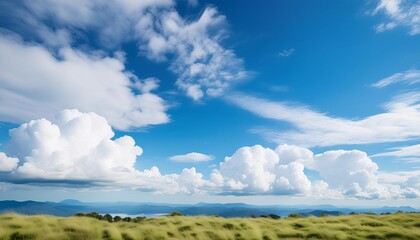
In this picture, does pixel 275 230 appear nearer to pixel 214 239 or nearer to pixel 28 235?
pixel 214 239

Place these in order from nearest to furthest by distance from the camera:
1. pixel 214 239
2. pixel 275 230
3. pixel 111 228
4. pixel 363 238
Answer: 1. pixel 111 228
2. pixel 214 239
3. pixel 363 238
4. pixel 275 230

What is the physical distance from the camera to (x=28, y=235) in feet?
56.1

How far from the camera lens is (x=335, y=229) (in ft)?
87.7

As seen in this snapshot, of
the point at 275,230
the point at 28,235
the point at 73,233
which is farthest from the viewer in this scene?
the point at 275,230

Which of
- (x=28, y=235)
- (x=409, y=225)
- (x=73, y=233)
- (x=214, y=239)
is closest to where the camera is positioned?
(x=28, y=235)

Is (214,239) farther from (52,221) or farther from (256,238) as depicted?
(52,221)

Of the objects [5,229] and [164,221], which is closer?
[5,229]

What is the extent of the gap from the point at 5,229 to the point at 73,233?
3.74 meters

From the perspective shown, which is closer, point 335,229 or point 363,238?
point 363,238

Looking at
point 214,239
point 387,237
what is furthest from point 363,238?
point 214,239

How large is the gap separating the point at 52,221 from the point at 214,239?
36.9 ft

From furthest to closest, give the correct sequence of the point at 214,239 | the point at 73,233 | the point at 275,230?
the point at 275,230 → the point at 214,239 → the point at 73,233

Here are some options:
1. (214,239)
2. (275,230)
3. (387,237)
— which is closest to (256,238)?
(214,239)

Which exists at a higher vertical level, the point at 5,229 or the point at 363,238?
the point at 5,229
